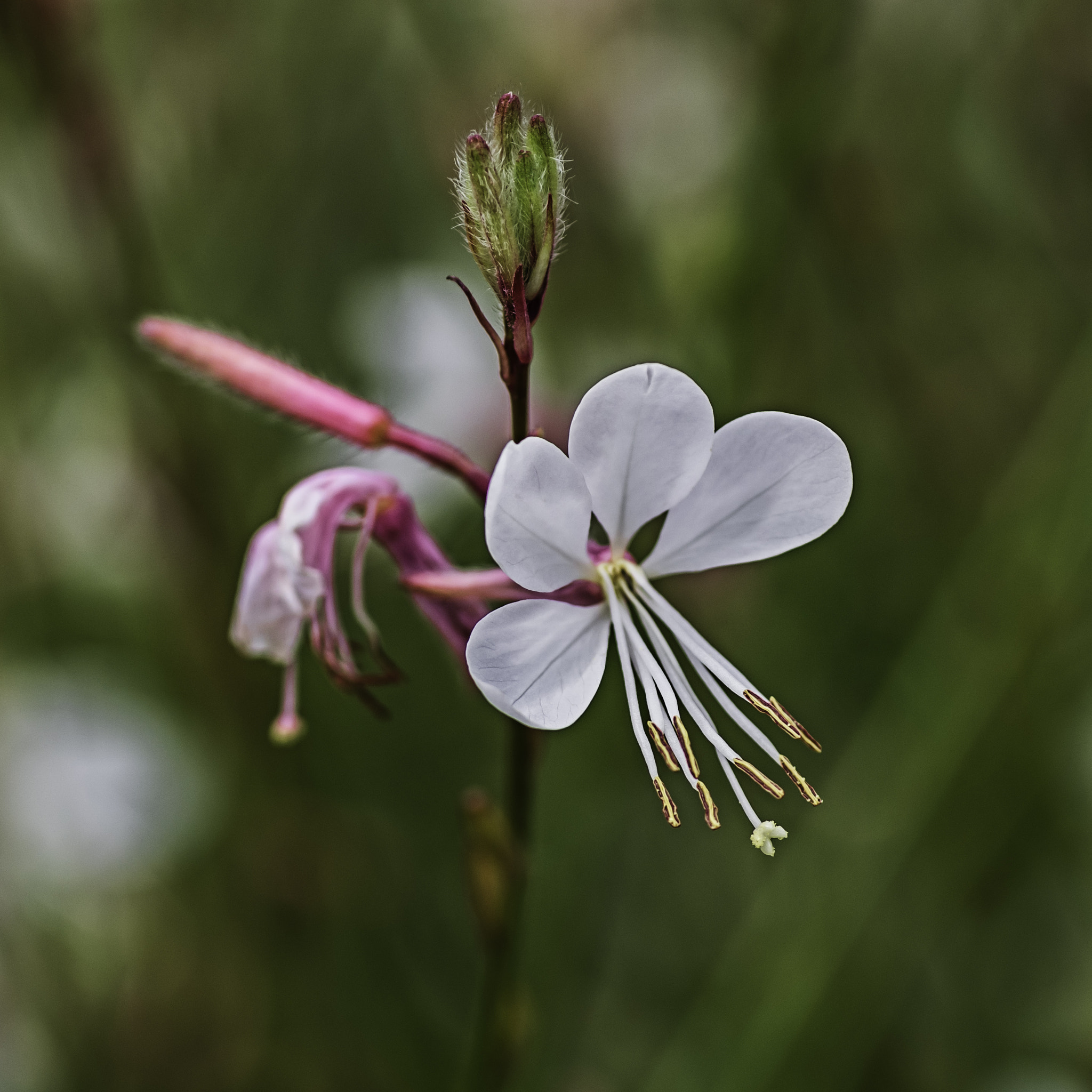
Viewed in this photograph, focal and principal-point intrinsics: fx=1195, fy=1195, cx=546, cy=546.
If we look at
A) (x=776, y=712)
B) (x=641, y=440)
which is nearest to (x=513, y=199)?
(x=641, y=440)

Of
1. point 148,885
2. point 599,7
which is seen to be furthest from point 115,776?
point 599,7

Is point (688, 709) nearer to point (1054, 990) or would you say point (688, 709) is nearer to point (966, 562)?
point (966, 562)

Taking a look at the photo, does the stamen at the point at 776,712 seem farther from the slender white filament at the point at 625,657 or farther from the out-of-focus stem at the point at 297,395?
the out-of-focus stem at the point at 297,395

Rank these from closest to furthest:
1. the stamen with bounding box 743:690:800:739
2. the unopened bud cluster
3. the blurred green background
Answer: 1. the unopened bud cluster
2. the stamen with bounding box 743:690:800:739
3. the blurred green background

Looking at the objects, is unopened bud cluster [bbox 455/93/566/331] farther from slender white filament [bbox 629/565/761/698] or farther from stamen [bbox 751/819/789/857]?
stamen [bbox 751/819/789/857]

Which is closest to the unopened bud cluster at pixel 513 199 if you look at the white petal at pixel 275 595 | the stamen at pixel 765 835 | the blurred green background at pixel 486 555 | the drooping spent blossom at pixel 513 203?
the drooping spent blossom at pixel 513 203

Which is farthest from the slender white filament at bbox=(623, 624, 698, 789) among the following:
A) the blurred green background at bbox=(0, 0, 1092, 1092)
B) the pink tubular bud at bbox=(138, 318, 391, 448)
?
the blurred green background at bbox=(0, 0, 1092, 1092)

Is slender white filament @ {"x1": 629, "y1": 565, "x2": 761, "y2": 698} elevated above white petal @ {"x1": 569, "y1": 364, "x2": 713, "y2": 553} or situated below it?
below
